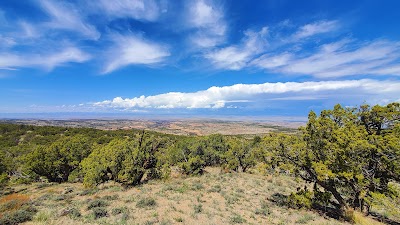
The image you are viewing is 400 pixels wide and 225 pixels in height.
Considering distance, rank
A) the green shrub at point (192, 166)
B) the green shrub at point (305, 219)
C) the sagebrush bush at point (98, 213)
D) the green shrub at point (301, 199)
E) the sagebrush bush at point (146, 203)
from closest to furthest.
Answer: the sagebrush bush at point (98, 213), the green shrub at point (305, 219), the sagebrush bush at point (146, 203), the green shrub at point (301, 199), the green shrub at point (192, 166)

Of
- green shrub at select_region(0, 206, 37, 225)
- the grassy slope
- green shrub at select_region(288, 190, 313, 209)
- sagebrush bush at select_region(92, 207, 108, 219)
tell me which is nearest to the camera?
green shrub at select_region(0, 206, 37, 225)

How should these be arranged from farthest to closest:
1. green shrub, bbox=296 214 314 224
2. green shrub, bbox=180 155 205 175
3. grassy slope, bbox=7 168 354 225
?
green shrub, bbox=180 155 205 175, green shrub, bbox=296 214 314 224, grassy slope, bbox=7 168 354 225

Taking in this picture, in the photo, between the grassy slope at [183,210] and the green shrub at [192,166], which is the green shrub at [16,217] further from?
the green shrub at [192,166]

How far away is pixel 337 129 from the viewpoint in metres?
15.5

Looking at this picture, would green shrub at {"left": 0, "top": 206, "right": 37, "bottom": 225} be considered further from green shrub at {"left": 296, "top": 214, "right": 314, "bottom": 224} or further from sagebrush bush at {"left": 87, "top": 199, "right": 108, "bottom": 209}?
green shrub at {"left": 296, "top": 214, "right": 314, "bottom": 224}

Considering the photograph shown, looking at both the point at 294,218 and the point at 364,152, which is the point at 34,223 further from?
the point at 364,152

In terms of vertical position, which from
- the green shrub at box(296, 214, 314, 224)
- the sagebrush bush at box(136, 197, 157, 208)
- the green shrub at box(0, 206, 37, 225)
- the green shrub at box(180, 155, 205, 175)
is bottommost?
the green shrub at box(180, 155, 205, 175)

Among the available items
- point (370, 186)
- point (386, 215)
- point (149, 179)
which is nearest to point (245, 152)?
point (149, 179)

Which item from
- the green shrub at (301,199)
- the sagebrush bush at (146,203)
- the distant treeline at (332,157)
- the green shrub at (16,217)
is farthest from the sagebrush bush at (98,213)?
the green shrub at (301,199)

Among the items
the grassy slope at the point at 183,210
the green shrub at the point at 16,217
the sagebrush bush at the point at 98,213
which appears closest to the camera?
the green shrub at the point at 16,217

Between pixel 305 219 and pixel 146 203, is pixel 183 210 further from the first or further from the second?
pixel 305 219

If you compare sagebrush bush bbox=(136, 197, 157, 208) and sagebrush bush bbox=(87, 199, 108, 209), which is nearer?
sagebrush bush bbox=(87, 199, 108, 209)

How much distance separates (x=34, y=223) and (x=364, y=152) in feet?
66.3

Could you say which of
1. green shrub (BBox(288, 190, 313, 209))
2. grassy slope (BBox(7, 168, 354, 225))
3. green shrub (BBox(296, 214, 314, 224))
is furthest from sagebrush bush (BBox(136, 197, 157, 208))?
green shrub (BBox(288, 190, 313, 209))
